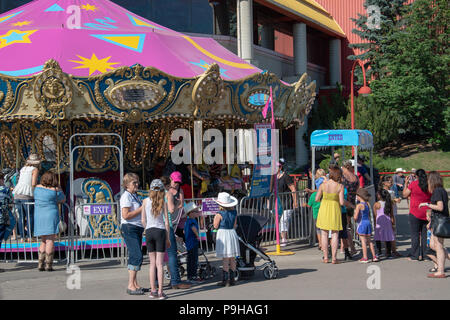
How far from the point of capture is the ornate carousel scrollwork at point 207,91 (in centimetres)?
1230

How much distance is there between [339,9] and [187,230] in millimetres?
36148

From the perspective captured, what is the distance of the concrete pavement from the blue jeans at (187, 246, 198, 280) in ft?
0.81

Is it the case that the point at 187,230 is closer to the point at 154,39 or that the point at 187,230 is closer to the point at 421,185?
the point at 421,185

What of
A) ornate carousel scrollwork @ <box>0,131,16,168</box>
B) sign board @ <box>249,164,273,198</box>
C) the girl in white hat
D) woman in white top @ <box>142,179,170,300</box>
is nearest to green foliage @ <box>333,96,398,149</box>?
sign board @ <box>249,164,273,198</box>

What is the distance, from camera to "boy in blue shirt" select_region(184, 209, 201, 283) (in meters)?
9.07

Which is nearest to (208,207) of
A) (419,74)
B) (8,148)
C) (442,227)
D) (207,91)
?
(207,91)

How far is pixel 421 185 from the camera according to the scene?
10.2m

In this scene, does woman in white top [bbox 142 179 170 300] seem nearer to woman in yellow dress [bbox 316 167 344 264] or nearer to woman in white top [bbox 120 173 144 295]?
woman in white top [bbox 120 173 144 295]

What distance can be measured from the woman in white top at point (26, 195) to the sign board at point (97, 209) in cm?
120

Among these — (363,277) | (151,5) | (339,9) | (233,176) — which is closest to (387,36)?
(339,9)

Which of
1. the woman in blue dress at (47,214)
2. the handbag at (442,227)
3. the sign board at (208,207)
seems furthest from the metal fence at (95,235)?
the handbag at (442,227)

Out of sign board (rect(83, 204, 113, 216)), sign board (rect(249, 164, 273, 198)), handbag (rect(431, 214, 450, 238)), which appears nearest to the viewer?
handbag (rect(431, 214, 450, 238))

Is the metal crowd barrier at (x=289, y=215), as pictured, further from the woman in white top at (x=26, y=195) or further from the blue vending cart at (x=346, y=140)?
the woman in white top at (x=26, y=195)

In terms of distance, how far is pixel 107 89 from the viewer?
11.8 metres
